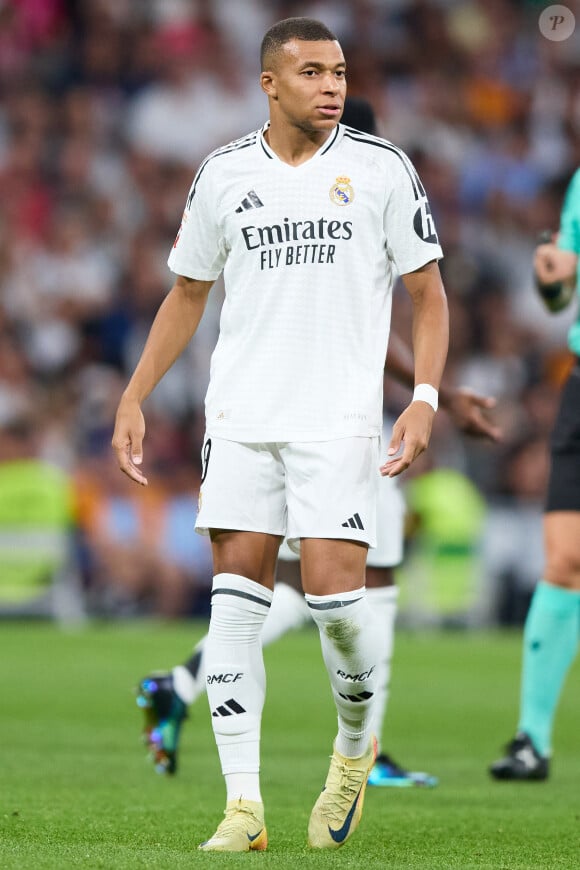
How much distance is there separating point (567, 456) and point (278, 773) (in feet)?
5.58

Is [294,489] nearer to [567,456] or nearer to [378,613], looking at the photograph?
[378,613]

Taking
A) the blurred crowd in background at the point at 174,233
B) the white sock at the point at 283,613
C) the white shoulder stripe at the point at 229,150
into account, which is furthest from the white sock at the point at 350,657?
the blurred crowd in background at the point at 174,233

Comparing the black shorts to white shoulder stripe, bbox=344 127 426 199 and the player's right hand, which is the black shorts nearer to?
white shoulder stripe, bbox=344 127 426 199

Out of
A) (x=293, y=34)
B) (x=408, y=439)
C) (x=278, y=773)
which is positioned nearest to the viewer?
(x=408, y=439)

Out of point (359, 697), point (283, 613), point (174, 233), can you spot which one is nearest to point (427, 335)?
point (359, 697)

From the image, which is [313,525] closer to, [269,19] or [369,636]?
[369,636]

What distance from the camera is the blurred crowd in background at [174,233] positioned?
14.6 meters

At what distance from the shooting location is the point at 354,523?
454 centimetres

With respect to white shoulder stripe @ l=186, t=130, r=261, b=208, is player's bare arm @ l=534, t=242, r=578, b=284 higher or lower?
lower

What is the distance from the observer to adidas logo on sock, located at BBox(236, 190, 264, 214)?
4656mm

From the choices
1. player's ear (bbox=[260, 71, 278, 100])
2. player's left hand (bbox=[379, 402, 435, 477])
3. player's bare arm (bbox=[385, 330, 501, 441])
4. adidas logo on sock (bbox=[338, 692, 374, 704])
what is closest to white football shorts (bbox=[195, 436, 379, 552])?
player's left hand (bbox=[379, 402, 435, 477])

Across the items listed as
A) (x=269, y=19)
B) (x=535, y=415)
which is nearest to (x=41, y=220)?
→ (x=269, y=19)

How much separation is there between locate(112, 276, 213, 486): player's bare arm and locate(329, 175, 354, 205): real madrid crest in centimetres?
52

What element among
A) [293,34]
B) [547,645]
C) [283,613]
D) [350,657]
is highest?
[293,34]
